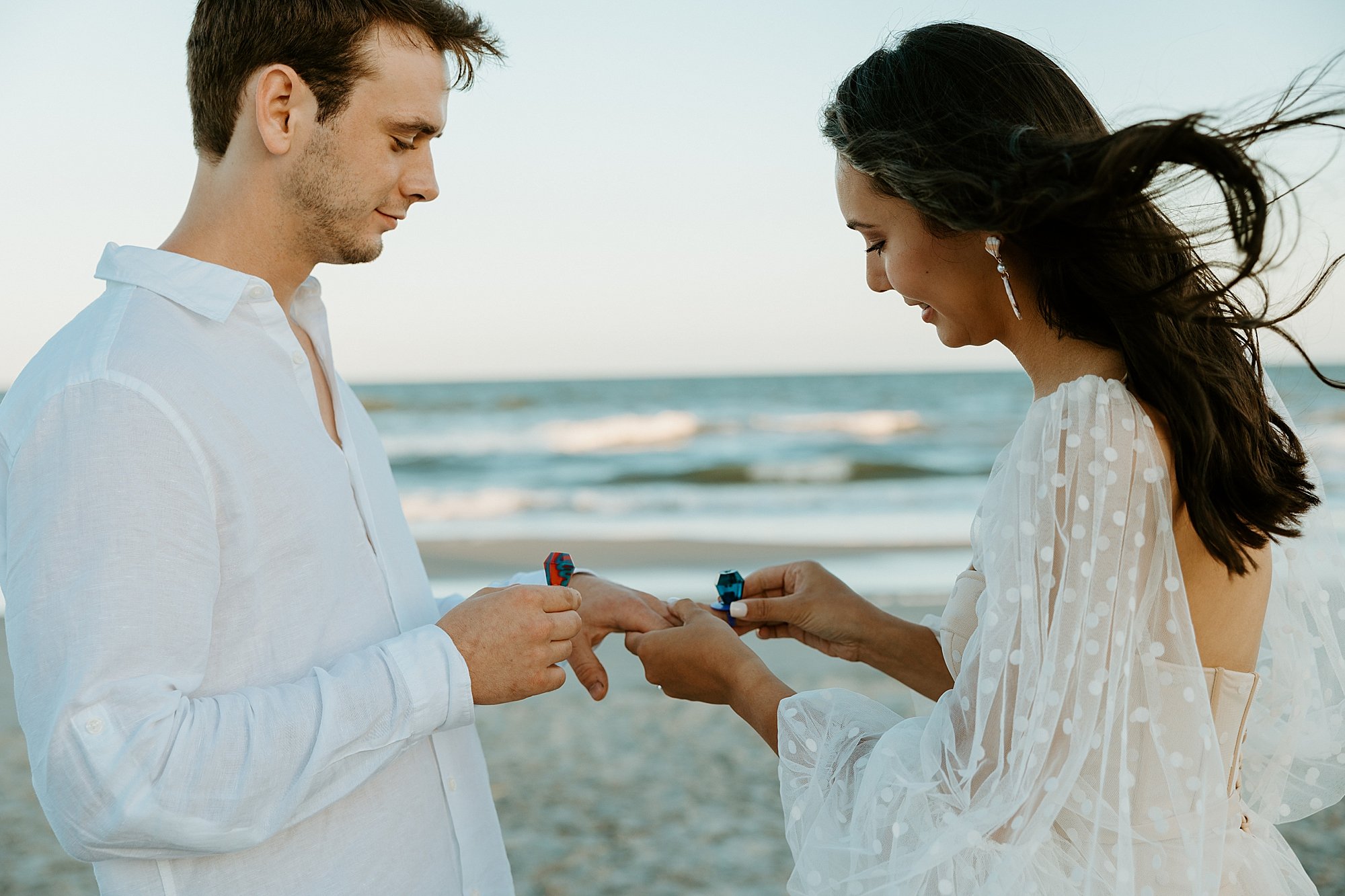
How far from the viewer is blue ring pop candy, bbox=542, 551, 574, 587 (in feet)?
7.45

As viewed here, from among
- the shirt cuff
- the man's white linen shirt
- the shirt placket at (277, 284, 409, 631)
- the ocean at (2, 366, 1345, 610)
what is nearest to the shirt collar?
the man's white linen shirt

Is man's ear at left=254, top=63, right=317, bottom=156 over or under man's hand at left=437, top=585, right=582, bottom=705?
over

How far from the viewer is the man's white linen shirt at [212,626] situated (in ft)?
4.48

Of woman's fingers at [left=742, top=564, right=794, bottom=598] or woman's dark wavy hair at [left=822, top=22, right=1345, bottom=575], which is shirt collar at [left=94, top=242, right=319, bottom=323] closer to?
woman's dark wavy hair at [left=822, top=22, right=1345, bottom=575]

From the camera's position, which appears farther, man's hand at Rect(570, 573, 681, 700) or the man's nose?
man's hand at Rect(570, 573, 681, 700)

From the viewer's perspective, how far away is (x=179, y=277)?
67.9 inches

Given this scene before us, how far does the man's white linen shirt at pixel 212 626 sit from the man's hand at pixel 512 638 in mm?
47

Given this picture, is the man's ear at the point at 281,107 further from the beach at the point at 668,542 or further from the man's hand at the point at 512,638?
the beach at the point at 668,542

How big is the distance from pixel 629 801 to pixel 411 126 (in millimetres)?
3160

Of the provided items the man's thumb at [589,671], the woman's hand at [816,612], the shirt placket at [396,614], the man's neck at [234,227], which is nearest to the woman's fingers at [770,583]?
the woman's hand at [816,612]

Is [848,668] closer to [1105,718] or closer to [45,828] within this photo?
[45,828]

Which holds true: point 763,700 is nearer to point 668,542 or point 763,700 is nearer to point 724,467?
point 668,542

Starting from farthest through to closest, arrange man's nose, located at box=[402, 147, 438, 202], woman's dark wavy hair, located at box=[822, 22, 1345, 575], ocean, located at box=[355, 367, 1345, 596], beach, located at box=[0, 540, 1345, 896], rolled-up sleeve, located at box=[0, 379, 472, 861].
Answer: ocean, located at box=[355, 367, 1345, 596]
beach, located at box=[0, 540, 1345, 896]
man's nose, located at box=[402, 147, 438, 202]
woman's dark wavy hair, located at box=[822, 22, 1345, 575]
rolled-up sleeve, located at box=[0, 379, 472, 861]

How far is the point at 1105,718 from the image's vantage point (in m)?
1.62
